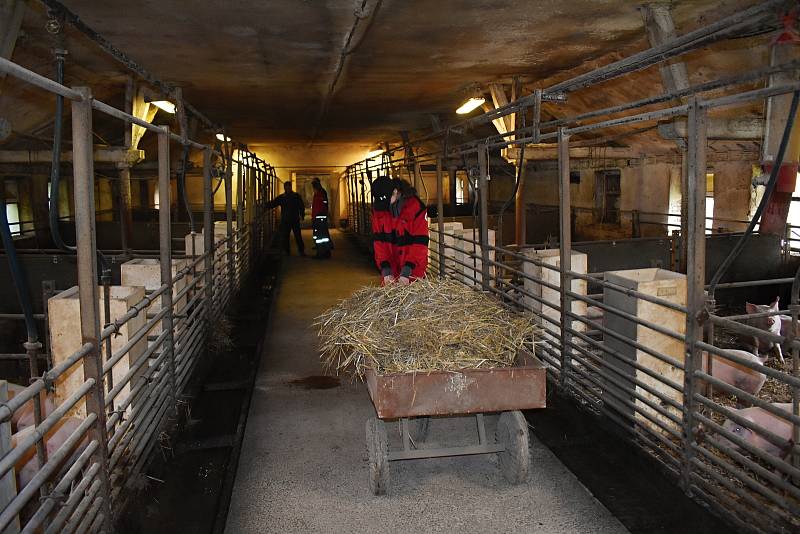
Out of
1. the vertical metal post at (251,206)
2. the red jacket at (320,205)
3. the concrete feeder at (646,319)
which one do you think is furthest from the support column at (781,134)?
the red jacket at (320,205)

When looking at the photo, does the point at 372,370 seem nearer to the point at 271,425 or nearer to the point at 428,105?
the point at 271,425

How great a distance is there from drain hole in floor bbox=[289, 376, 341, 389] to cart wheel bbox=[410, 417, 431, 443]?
155cm

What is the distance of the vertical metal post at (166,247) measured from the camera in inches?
202

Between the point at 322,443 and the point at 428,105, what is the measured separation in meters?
11.1

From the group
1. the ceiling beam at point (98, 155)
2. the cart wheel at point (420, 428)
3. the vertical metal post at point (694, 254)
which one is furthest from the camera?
the ceiling beam at point (98, 155)

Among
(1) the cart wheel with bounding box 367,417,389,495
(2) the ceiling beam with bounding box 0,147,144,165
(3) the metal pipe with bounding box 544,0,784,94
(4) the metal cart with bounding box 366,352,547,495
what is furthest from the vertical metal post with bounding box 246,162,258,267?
(4) the metal cart with bounding box 366,352,547,495

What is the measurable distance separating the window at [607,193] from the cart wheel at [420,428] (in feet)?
53.4

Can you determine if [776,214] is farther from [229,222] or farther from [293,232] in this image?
[293,232]

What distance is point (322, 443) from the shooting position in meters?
5.36

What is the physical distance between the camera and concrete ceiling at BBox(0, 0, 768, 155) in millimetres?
7441

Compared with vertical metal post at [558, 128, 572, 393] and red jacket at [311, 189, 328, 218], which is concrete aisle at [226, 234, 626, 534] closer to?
vertical metal post at [558, 128, 572, 393]

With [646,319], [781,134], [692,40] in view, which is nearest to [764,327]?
[781,134]

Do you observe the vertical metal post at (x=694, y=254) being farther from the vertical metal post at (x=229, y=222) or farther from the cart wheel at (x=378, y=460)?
the vertical metal post at (x=229, y=222)

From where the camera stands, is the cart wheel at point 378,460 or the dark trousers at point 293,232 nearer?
the cart wheel at point 378,460
